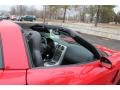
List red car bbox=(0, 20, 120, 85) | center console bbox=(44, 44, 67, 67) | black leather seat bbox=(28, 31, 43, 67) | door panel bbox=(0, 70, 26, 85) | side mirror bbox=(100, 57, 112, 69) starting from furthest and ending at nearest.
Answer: center console bbox=(44, 44, 67, 67) → side mirror bbox=(100, 57, 112, 69) → black leather seat bbox=(28, 31, 43, 67) → red car bbox=(0, 20, 120, 85) → door panel bbox=(0, 70, 26, 85)

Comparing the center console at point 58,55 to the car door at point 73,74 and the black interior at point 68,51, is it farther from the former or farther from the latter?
the car door at point 73,74

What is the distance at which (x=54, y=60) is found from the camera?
3.17 m

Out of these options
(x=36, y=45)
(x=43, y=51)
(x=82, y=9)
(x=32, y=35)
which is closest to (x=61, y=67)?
(x=36, y=45)

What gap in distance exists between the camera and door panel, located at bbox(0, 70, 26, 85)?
2.14 meters

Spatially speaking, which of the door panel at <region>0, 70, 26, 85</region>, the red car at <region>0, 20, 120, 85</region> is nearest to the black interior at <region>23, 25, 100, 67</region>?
the red car at <region>0, 20, 120, 85</region>

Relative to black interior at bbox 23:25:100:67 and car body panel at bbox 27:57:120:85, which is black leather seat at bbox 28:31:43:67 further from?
car body panel at bbox 27:57:120:85

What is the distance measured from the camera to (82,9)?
29484mm

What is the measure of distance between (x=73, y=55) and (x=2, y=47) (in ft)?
2.81

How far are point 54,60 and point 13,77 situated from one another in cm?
103

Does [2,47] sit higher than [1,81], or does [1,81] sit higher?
[2,47]

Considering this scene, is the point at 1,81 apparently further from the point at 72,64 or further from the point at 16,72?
the point at 72,64

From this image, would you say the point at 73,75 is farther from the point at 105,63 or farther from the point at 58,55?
the point at 58,55

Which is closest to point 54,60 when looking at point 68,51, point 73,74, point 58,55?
point 58,55

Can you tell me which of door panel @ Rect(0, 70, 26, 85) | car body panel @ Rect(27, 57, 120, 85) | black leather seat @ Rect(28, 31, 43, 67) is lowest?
car body panel @ Rect(27, 57, 120, 85)
